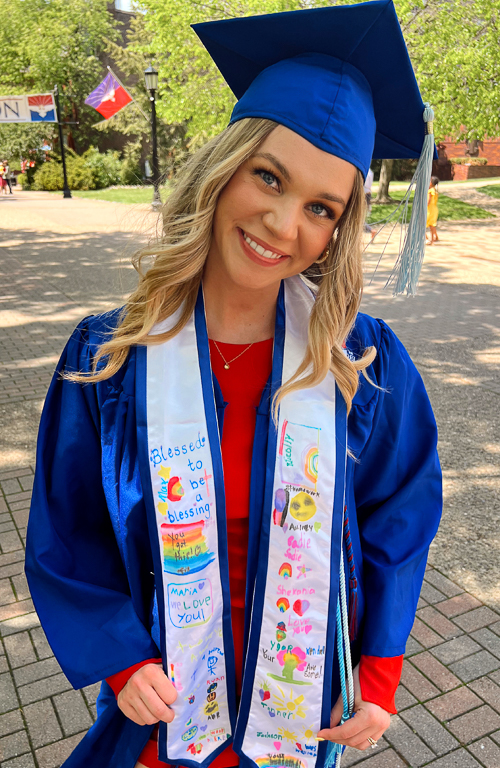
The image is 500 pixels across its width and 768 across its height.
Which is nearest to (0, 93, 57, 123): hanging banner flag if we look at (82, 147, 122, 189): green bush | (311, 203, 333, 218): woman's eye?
(82, 147, 122, 189): green bush

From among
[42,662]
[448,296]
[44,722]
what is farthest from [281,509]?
[448,296]

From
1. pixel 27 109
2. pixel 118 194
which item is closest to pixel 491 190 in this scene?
pixel 118 194

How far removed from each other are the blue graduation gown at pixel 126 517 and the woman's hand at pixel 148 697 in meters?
0.05

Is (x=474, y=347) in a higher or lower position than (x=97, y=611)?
lower

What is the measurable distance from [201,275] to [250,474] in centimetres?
53

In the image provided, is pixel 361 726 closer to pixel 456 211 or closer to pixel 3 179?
pixel 456 211

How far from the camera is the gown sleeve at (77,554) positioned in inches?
56.6

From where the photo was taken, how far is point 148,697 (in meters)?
1.41

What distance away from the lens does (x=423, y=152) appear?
1.72 m

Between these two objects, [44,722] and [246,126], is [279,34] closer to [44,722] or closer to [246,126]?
[246,126]

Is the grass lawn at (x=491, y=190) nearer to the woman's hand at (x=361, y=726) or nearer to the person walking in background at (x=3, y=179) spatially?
the person walking in background at (x=3, y=179)

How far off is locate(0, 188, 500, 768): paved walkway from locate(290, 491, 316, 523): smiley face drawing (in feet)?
2.67

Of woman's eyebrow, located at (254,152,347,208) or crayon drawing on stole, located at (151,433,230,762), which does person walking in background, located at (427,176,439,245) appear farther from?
crayon drawing on stole, located at (151,433,230,762)

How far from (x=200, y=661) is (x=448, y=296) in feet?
32.4
